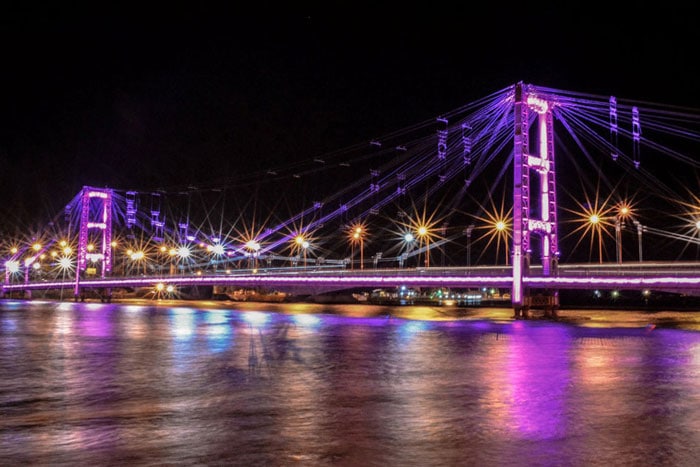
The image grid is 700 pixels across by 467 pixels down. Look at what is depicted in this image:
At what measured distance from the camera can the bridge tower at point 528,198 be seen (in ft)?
127

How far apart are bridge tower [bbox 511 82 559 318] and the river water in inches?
796

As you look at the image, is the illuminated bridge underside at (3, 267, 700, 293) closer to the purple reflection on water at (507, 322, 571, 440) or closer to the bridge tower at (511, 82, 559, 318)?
the bridge tower at (511, 82, 559, 318)

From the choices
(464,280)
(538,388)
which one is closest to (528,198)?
(464,280)

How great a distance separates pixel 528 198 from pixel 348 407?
31.7 m

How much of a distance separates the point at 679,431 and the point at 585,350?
1140cm

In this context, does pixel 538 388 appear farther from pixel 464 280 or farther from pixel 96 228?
pixel 96 228

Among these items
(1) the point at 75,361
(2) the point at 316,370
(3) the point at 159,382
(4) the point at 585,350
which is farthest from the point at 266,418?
(4) the point at 585,350

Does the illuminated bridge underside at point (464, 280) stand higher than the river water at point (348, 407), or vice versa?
the illuminated bridge underside at point (464, 280)

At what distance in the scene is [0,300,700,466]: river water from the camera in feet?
21.5

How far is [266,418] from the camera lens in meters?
8.36

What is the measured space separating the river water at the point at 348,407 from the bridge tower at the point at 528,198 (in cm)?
2023

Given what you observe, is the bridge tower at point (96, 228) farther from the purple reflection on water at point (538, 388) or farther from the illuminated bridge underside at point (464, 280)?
the purple reflection on water at point (538, 388)

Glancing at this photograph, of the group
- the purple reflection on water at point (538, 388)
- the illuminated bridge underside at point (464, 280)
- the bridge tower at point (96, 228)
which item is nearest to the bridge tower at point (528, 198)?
the illuminated bridge underside at point (464, 280)

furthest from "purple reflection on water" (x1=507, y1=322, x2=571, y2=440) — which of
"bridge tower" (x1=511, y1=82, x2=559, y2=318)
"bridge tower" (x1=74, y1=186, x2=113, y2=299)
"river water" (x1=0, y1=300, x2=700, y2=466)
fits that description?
"bridge tower" (x1=74, y1=186, x2=113, y2=299)
